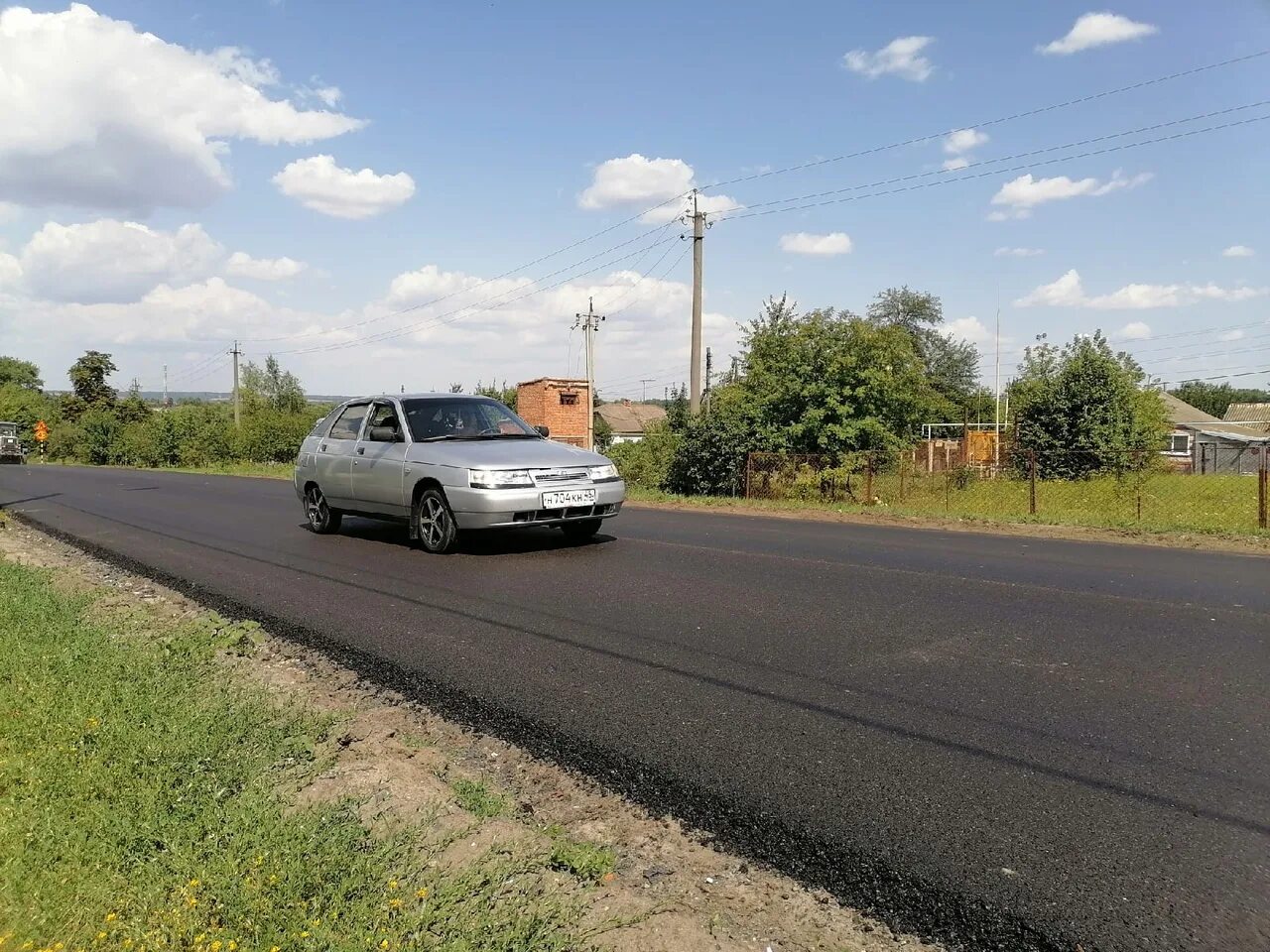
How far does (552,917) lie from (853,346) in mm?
18032

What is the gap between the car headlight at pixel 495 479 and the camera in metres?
8.41

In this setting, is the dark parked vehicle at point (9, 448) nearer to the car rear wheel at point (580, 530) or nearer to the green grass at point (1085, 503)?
the green grass at point (1085, 503)

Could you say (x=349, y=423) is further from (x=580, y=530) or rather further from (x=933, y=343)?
(x=933, y=343)

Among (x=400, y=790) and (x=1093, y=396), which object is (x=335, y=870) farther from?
(x=1093, y=396)

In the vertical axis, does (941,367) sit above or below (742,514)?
above

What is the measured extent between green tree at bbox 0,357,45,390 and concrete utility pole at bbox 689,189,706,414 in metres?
136

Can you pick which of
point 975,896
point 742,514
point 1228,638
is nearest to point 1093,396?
point 742,514

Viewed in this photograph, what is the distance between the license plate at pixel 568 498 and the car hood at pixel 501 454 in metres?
0.29

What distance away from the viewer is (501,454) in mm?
8766

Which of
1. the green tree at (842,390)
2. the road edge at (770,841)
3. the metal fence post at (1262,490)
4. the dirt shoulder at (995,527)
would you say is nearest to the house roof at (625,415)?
the green tree at (842,390)

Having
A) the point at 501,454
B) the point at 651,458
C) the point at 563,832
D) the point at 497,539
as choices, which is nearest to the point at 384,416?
the point at 497,539

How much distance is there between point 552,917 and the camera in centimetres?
234

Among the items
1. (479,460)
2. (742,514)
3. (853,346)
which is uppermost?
(853,346)

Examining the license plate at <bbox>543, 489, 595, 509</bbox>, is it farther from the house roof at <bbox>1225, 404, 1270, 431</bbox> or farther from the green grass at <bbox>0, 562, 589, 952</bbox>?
the house roof at <bbox>1225, 404, 1270, 431</bbox>
